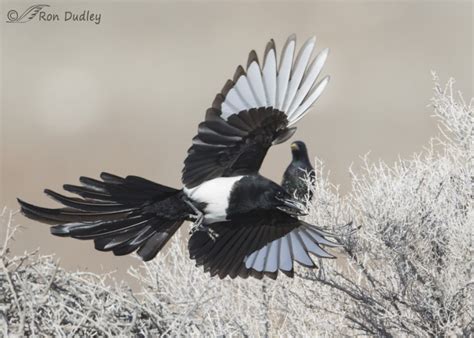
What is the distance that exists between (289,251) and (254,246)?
0.15 meters

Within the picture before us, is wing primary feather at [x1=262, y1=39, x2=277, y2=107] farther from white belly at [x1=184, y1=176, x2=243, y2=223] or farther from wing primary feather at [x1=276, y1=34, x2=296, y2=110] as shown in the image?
white belly at [x1=184, y1=176, x2=243, y2=223]

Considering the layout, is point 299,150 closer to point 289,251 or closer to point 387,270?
point 387,270

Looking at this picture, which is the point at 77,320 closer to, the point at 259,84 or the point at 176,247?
the point at 259,84

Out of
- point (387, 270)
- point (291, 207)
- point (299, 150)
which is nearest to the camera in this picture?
point (291, 207)

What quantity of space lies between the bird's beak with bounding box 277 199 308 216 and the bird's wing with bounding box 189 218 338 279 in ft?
0.13

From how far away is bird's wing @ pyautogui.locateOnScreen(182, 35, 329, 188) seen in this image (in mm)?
3447

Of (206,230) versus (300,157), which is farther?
(300,157)

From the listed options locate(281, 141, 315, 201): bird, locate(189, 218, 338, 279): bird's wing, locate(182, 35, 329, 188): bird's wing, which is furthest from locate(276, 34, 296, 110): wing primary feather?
locate(281, 141, 315, 201): bird

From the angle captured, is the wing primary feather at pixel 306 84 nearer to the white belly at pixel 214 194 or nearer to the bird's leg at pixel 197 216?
the white belly at pixel 214 194

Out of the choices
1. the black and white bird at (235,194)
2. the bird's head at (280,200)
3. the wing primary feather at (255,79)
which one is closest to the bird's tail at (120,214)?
the black and white bird at (235,194)

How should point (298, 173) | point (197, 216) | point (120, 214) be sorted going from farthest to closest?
point (298, 173) < point (197, 216) < point (120, 214)

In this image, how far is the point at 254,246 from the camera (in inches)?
140

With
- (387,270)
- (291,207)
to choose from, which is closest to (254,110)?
(291,207)

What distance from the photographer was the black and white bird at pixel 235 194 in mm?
3422
